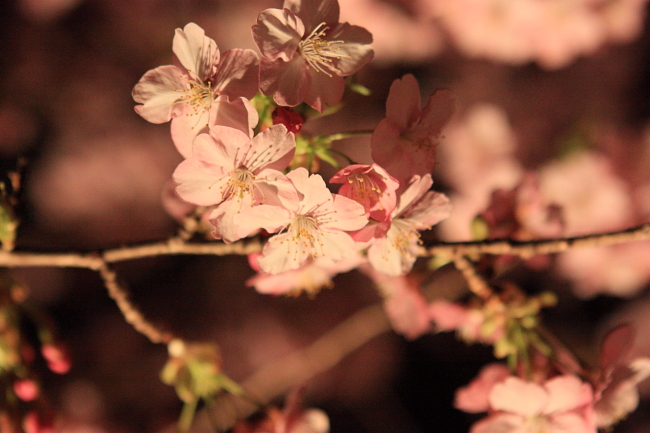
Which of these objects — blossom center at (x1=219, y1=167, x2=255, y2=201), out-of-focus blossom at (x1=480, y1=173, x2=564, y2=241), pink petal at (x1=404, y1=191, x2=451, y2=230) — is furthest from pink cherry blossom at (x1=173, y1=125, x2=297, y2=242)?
out-of-focus blossom at (x1=480, y1=173, x2=564, y2=241)

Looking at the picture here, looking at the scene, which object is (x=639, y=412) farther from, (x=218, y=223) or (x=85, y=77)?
(x=85, y=77)

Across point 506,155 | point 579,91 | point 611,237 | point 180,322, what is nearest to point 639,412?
point 506,155

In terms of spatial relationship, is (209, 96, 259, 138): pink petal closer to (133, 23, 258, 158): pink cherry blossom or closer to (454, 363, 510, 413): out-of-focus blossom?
(133, 23, 258, 158): pink cherry blossom

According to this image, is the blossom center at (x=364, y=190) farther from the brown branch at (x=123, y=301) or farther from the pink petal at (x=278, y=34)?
the brown branch at (x=123, y=301)

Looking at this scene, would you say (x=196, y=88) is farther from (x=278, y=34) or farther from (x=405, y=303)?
(x=405, y=303)

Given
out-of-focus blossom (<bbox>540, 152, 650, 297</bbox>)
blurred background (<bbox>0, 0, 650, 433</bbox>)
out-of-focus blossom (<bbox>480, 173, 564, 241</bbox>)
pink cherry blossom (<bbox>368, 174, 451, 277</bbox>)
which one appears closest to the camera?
pink cherry blossom (<bbox>368, 174, 451, 277</bbox>)

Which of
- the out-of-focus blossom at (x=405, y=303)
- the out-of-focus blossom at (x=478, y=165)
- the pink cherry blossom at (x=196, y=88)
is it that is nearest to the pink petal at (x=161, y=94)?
the pink cherry blossom at (x=196, y=88)

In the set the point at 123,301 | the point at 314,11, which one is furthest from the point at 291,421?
the point at 314,11
